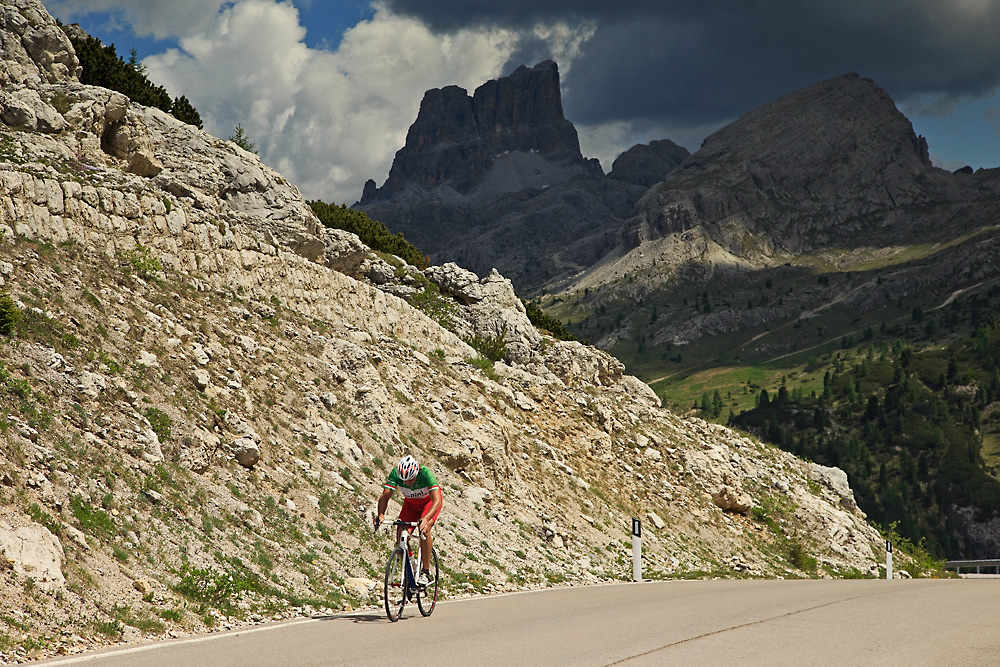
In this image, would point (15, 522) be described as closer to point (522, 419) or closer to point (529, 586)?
point (529, 586)

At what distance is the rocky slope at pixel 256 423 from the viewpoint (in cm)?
1223

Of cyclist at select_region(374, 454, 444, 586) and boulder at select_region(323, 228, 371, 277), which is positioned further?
boulder at select_region(323, 228, 371, 277)

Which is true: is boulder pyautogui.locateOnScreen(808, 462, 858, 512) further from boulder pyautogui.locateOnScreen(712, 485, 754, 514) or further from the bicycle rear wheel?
the bicycle rear wheel

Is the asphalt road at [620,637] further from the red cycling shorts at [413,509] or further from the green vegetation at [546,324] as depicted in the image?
the green vegetation at [546,324]

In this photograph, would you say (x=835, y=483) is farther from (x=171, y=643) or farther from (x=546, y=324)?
(x=171, y=643)

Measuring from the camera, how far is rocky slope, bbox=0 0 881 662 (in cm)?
1223

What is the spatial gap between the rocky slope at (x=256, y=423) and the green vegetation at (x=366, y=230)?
460cm

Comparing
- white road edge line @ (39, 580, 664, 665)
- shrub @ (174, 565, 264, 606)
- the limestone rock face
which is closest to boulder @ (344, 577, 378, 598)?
white road edge line @ (39, 580, 664, 665)

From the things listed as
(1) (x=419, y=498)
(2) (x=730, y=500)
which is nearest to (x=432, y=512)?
(1) (x=419, y=498)

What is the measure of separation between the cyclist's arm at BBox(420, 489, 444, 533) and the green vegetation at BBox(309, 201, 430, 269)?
1114 inches

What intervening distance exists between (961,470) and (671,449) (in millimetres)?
175100

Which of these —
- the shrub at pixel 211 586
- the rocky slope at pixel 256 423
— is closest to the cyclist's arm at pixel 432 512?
the rocky slope at pixel 256 423

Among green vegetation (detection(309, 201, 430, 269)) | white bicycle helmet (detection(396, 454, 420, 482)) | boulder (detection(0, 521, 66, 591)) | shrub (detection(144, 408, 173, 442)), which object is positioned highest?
green vegetation (detection(309, 201, 430, 269))

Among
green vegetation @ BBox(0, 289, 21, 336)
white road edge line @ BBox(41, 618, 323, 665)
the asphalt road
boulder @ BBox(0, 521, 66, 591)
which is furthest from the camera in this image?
green vegetation @ BBox(0, 289, 21, 336)
